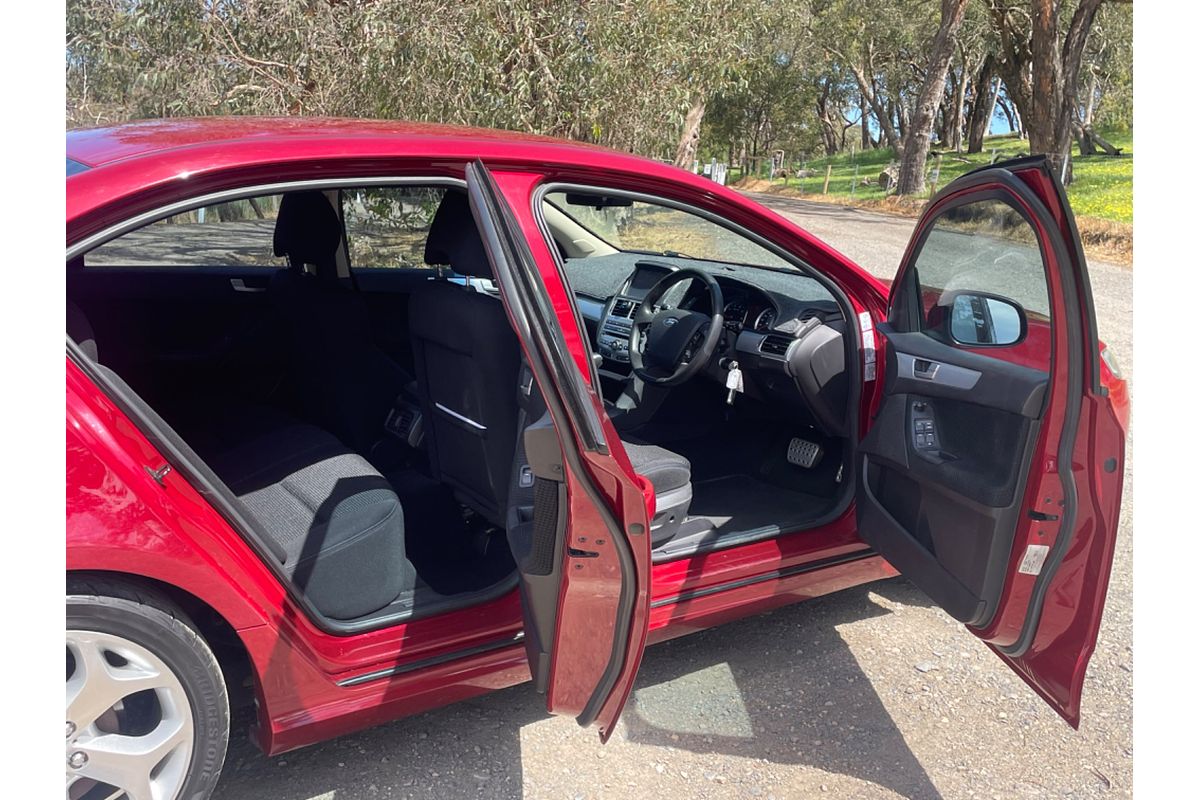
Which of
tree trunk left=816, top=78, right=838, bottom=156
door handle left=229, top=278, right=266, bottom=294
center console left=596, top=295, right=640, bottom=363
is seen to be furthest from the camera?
tree trunk left=816, top=78, right=838, bottom=156

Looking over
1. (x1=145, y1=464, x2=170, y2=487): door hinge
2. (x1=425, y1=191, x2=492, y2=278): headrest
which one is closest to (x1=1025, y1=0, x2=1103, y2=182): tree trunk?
(x1=425, y1=191, x2=492, y2=278): headrest

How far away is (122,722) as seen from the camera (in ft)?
6.48

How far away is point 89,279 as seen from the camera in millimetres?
3641

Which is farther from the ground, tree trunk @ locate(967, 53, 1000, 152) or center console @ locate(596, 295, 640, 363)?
tree trunk @ locate(967, 53, 1000, 152)

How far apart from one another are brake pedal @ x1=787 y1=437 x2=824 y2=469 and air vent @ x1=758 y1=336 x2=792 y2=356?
476 mm

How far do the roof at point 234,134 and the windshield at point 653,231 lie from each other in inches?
11.1

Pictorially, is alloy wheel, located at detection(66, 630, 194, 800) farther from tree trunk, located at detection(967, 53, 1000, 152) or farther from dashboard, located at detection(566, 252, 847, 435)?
tree trunk, located at detection(967, 53, 1000, 152)

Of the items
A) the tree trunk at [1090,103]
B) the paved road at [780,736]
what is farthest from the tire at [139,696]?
the tree trunk at [1090,103]

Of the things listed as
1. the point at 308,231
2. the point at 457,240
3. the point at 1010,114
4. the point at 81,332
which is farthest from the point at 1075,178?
the point at 1010,114

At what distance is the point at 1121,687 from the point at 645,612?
1.83 metres

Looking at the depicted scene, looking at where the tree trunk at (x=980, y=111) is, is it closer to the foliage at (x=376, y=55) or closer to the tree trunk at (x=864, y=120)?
the tree trunk at (x=864, y=120)

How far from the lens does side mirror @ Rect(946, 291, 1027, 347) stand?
2361 mm

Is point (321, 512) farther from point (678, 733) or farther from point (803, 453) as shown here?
point (803, 453)

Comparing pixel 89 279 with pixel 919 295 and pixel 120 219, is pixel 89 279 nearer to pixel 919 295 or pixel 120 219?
pixel 120 219
